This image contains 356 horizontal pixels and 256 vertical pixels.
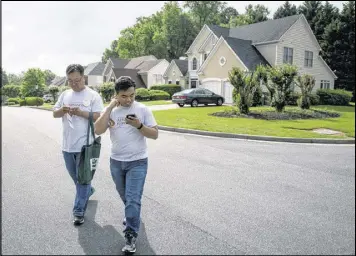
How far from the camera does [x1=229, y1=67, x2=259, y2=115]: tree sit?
56.7 feet

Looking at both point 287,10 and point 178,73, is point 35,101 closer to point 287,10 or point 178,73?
point 178,73

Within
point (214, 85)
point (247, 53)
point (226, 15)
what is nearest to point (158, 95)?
point (214, 85)

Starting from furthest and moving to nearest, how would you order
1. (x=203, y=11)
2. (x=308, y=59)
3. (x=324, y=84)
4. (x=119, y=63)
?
(x=203, y=11) → (x=119, y=63) → (x=324, y=84) → (x=308, y=59)

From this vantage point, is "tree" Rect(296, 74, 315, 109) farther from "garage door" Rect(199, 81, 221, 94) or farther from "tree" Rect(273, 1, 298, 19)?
"tree" Rect(273, 1, 298, 19)

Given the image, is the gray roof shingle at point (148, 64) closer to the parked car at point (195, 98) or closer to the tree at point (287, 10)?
the tree at point (287, 10)

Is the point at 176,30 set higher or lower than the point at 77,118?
higher

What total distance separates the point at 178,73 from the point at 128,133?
40482mm

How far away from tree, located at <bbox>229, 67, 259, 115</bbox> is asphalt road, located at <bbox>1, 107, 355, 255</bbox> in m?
9.70

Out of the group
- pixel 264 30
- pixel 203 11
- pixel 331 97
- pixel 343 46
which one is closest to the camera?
pixel 331 97

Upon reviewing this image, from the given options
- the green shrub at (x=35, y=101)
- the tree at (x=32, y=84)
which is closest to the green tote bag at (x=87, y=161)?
the green shrub at (x=35, y=101)

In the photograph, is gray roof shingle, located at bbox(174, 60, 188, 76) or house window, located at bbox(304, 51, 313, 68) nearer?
house window, located at bbox(304, 51, 313, 68)

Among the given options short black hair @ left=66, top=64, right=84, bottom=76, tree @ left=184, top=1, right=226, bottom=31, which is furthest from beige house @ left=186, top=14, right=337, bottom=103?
tree @ left=184, top=1, right=226, bottom=31

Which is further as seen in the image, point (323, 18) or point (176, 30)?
point (176, 30)

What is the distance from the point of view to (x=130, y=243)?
312 centimetres
